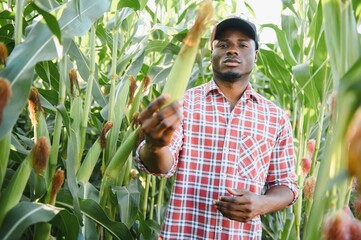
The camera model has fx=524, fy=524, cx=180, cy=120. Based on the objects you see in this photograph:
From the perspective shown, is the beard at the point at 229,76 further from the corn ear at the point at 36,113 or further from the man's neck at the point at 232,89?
the corn ear at the point at 36,113

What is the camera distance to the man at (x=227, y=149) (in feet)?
5.35

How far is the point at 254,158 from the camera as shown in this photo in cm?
167

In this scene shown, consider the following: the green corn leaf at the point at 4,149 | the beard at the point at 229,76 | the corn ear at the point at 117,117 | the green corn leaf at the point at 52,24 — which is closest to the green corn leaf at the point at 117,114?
the corn ear at the point at 117,117

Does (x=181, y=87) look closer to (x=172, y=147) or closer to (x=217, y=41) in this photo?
(x=172, y=147)

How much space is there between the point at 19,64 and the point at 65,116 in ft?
1.11

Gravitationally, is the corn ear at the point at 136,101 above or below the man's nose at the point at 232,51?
below

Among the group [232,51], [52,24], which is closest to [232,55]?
[232,51]

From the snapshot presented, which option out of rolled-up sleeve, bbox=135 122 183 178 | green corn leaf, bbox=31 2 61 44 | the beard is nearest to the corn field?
green corn leaf, bbox=31 2 61 44

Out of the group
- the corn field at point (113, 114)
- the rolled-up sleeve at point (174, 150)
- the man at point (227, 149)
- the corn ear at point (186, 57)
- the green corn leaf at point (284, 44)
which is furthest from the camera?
the green corn leaf at point (284, 44)

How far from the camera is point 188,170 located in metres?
1.64

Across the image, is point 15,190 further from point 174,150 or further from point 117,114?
point 117,114

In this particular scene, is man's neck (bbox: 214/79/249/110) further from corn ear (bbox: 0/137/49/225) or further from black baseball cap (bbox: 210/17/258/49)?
corn ear (bbox: 0/137/49/225)

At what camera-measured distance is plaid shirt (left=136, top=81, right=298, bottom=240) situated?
→ 5.35 feet

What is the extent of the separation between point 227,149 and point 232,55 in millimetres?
298
